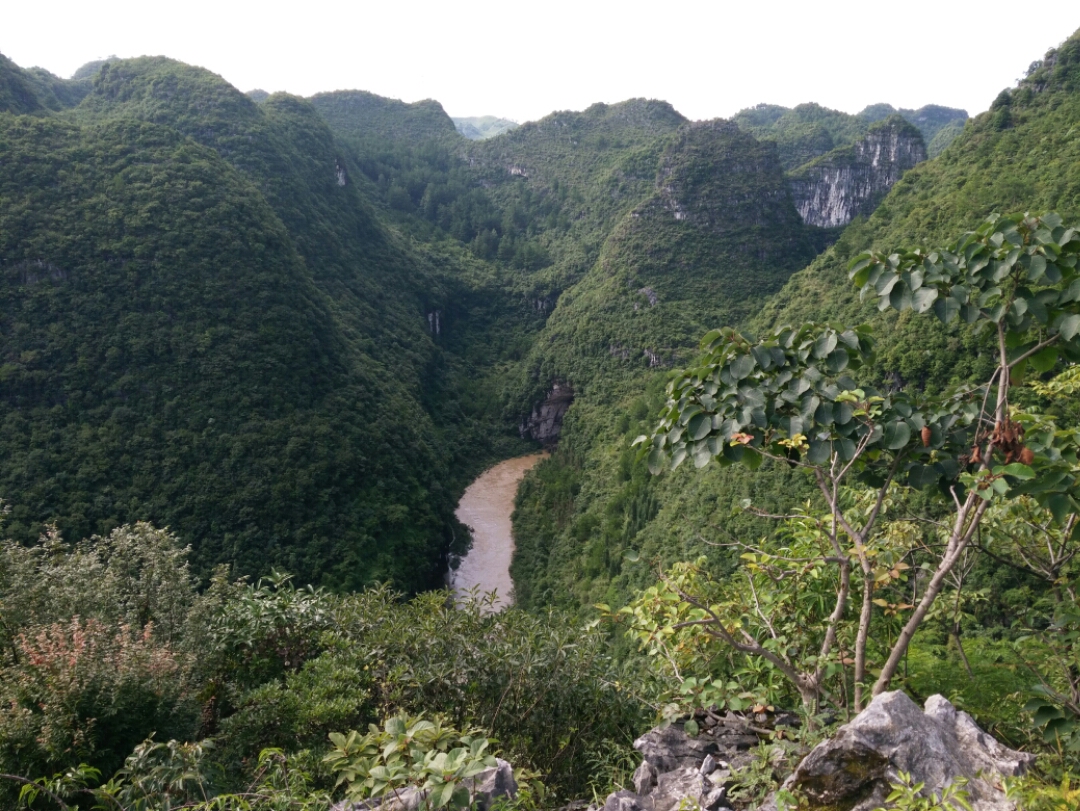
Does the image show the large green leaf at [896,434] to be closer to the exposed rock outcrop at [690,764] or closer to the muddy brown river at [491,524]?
the exposed rock outcrop at [690,764]

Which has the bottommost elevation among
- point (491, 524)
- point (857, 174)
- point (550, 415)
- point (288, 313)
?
point (491, 524)

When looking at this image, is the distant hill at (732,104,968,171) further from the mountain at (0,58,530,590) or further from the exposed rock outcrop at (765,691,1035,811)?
the exposed rock outcrop at (765,691,1035,811)

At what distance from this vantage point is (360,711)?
5680mm

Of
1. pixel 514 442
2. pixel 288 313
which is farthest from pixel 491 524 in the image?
pixel 288 313

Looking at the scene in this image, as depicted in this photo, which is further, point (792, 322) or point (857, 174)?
point (857, 174)

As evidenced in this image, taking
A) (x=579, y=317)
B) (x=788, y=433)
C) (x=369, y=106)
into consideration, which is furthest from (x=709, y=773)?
(x=369, y=106)

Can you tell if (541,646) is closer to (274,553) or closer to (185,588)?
(185,588)

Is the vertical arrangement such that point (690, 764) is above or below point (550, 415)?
above

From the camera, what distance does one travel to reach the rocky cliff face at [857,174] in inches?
2805

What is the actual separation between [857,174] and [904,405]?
84.0 m

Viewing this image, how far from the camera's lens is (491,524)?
132 ft

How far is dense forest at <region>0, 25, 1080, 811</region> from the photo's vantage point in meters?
3.09

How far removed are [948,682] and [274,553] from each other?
28.4 m

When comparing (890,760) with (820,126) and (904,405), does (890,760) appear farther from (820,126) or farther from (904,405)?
(820,126)
